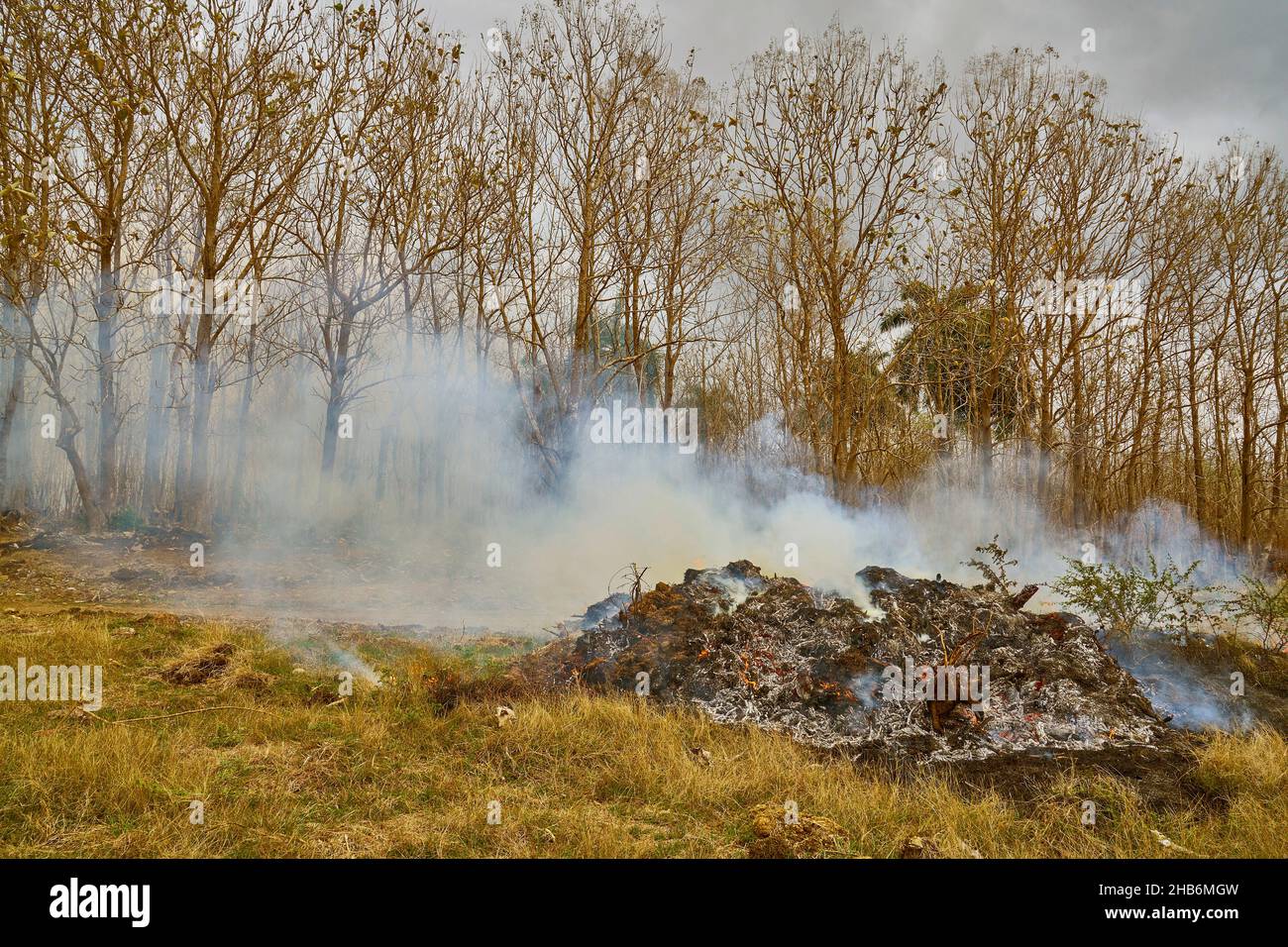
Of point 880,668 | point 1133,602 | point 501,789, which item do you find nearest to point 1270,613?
point 1133,602

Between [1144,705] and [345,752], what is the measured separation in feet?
19.2

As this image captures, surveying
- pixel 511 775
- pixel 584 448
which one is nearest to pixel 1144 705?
pixel 511 775

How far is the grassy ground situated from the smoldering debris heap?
1.59 feet

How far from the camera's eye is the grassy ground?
388cm

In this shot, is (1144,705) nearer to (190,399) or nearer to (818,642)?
(818,642)

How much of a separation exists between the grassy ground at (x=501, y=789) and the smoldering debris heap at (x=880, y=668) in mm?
486

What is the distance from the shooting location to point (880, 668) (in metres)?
6.19

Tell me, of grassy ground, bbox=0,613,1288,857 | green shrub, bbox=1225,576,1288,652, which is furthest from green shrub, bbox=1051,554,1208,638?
grassy ground, bbox=0,613,1288,857

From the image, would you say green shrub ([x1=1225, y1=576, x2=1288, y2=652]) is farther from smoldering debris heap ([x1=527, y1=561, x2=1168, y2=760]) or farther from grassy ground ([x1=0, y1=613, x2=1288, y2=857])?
grassy ground ([x1=0, y1=613, x2=1288, y2=857])

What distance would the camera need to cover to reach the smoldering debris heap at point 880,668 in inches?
219

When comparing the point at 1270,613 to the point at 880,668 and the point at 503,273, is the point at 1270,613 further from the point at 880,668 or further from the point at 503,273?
the point at 503,273

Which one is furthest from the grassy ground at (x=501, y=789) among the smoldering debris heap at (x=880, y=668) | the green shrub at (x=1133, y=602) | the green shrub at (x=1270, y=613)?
the green shrub at (x=1270, y=613)

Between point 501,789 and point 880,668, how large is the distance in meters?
3.24

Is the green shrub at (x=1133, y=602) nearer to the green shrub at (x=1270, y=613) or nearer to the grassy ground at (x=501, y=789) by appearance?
the green shrub at (x=1270, y=613)
